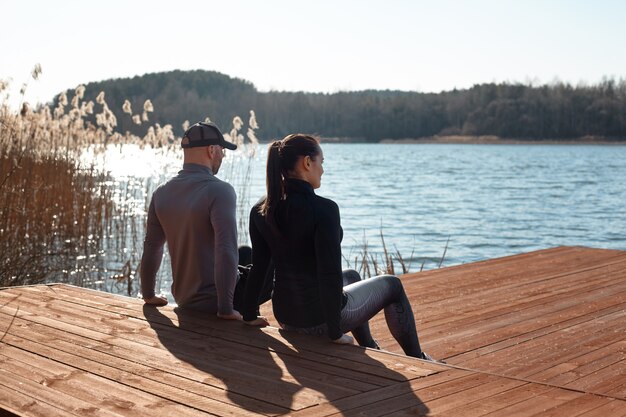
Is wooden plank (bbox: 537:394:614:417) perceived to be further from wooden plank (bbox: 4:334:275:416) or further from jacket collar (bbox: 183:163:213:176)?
jacket collar (bbox: 183:163:213:176)

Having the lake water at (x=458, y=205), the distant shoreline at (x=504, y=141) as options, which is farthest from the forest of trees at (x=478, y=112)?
the lake water at (x=458, y=205)

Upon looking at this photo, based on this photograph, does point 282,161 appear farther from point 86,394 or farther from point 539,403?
point 539,403

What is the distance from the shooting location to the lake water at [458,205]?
12138mm

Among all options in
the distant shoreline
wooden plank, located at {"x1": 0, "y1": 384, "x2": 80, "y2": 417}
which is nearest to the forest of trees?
the distant shoreline

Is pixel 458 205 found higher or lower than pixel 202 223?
lower

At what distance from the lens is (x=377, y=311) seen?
3.13m

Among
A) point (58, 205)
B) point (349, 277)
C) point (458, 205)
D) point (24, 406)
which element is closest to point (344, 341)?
point (349, 277)

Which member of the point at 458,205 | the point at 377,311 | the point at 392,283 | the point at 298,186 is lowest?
the point at 458,205

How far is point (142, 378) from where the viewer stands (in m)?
2.50

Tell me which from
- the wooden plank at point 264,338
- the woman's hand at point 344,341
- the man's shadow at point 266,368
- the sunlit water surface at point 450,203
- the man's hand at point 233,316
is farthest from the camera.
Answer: the sunlit water surface at point 450,203

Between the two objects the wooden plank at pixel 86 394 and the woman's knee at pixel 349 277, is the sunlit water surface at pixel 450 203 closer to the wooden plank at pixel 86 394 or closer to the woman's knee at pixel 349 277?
the woman's knee at pixel 349 277

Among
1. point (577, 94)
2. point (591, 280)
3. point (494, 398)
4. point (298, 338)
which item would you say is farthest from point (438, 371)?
point (577, 94)

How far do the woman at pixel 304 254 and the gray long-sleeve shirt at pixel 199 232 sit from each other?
136 millimetres

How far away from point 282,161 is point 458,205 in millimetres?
17343
